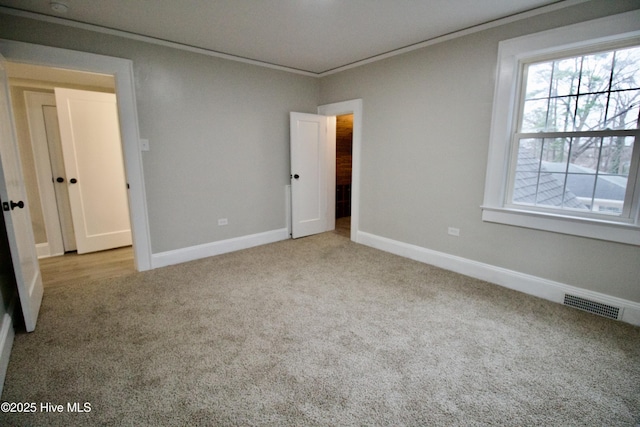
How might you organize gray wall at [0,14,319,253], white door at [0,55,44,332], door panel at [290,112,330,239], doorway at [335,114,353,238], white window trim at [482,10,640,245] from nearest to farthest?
white door at [0,55,44,332] < white window trim at [482,10,640,245] < gray wall at [0,14,319,253] < door panel at [290,112,330,239] < doorway at [335,114,353,238]

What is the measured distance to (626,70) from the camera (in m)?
2.28

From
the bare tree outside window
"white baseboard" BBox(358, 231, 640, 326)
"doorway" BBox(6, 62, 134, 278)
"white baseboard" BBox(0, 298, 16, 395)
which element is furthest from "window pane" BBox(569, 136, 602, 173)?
"doorway" BBox(6, 62, 134, 278)

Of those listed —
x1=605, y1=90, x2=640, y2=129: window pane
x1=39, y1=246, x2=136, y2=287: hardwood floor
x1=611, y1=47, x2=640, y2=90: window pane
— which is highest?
x1=611, y1=47, x2=640, y2=90: window pane

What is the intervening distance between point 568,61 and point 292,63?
3015mm

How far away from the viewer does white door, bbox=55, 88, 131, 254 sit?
378 centimetres

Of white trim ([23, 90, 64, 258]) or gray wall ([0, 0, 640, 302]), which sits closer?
gray wall ([0, 0, 640, 302])

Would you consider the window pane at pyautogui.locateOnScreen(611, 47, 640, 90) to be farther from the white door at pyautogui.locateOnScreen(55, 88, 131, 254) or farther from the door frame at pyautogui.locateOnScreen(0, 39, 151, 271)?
the white door at pyautogui.locateOnScreen(55, 88, 131, 254)

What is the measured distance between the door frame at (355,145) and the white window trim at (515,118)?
170cm

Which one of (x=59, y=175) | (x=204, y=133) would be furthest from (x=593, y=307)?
(x=59, y=175)

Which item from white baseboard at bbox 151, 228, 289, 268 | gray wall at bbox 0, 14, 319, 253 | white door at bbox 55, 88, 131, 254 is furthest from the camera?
white door at bbox 55, 88, 131, 254

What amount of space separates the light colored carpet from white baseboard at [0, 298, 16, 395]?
0.16 ft

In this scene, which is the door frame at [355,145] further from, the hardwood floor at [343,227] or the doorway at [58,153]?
the doorway at [58,153]

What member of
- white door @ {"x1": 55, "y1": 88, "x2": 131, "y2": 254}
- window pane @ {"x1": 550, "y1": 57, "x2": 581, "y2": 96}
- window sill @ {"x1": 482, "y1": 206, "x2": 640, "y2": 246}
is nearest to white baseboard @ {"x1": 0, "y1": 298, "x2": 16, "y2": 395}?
white door @ {"x1": 55, "y1": 88, "x2": 131, "y2": 254}

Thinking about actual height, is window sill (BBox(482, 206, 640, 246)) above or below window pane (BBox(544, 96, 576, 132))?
below
